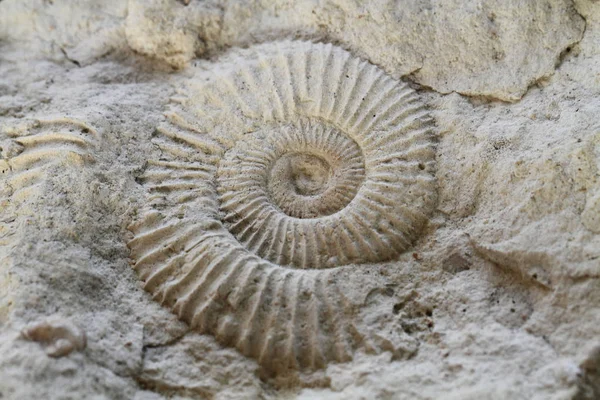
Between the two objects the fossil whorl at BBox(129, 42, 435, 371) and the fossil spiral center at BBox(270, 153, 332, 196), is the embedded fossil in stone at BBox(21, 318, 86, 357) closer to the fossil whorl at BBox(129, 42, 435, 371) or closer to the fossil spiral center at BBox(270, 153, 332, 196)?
the fossil whorl at BBox(129, 42, 435, 371)

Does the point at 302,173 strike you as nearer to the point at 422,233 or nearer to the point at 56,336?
the point at 422,233

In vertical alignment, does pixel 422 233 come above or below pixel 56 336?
above

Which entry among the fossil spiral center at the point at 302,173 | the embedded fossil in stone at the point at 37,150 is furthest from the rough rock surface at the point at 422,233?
the fossil spiral center at the point at 302,173

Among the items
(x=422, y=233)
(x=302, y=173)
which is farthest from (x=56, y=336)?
(x=422, y=233)

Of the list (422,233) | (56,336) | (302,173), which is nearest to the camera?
(56,336)

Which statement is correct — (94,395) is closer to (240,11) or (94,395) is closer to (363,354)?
(363,354)

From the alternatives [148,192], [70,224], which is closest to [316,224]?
[148,192]
